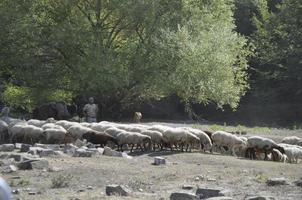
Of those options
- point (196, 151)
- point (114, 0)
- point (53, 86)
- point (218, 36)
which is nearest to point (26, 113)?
point (53, 86)

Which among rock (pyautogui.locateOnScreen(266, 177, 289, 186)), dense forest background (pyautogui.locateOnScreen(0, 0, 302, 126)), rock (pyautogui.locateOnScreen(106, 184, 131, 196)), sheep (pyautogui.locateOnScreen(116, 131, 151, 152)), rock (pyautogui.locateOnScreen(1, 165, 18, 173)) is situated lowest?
rock (pyautogui.locateOnScreen(1, 165, 18, 173))

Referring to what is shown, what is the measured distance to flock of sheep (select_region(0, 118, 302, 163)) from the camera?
63.2 feet

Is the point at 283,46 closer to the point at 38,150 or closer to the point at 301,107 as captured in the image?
the point at 301,107

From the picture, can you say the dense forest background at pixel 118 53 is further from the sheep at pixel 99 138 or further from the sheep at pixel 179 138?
the sheep at pixel 179 138

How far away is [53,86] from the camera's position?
3406cm

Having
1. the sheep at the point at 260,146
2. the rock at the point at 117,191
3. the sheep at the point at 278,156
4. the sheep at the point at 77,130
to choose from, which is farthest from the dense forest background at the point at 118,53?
the rock at the point at 117,191

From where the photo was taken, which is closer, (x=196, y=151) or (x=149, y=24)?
(x=196, y=151)

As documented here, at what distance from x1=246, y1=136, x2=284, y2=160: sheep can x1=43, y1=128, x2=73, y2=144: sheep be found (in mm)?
6238

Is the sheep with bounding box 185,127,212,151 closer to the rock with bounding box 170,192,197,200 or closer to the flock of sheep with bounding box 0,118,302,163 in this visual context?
the flock of sheep with bounding box 0,118,302,163

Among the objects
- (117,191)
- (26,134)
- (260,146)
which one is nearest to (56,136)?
(26,134)

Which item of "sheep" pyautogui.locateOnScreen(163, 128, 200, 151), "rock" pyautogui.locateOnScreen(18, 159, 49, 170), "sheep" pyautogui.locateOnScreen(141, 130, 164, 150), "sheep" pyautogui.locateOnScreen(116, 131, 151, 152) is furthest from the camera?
"sheep" pyautogui.locateOnScreen(141, 130, 164, 150)

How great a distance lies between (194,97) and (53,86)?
7.90 meters

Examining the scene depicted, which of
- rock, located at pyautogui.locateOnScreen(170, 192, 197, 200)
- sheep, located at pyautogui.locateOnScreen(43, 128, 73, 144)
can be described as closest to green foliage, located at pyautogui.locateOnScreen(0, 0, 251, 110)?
sheep, located at pyautogui.locateOnScreen(43, 128, 73, 144)

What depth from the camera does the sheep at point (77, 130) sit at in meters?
21.3
